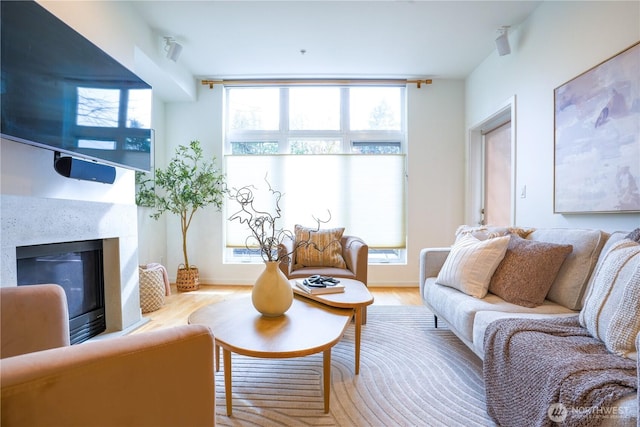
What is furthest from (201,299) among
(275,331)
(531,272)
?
(531,272)

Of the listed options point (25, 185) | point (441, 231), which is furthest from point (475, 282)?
point (25, 185)

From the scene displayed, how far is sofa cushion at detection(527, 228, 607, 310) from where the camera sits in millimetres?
1674

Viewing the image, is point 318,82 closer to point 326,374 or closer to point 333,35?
point 333,35

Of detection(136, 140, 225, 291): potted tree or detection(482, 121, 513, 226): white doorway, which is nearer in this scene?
detection(482, 121, 513, 226): white doorway

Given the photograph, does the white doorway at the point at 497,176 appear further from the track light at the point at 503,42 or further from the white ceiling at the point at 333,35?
the white ceiling at the point at 333,35

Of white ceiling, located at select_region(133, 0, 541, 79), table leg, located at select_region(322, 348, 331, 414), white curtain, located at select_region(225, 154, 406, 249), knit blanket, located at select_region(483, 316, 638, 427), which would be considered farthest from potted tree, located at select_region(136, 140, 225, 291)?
knit blanket, located at select_region(483, 316, 638, 427)

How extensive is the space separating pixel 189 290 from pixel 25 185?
7.44ft

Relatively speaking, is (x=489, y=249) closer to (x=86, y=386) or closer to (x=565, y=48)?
(x=565, y=48)

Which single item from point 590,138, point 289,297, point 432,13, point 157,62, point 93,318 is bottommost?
point 93,318

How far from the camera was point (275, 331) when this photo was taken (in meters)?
1.43

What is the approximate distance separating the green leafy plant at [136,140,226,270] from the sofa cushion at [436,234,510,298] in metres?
2.50

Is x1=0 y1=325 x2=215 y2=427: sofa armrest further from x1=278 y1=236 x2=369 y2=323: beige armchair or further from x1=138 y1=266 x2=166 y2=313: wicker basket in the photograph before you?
x1=138 y1=266 x2=166 y2=313: wicker basket

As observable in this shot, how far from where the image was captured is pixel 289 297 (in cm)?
164

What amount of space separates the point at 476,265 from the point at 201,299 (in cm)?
277
